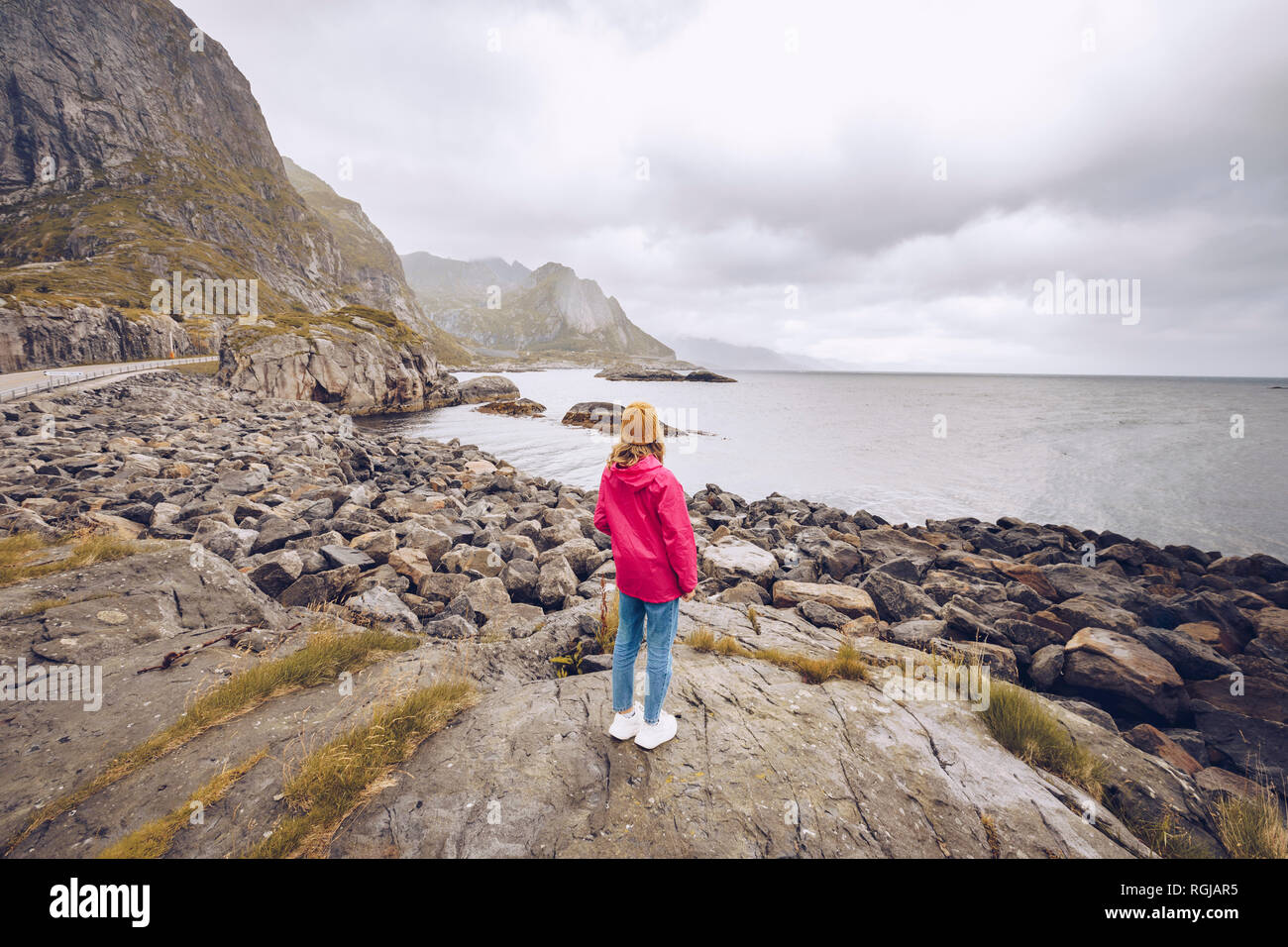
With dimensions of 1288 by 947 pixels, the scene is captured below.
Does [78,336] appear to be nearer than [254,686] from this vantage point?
No

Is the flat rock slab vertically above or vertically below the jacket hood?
below

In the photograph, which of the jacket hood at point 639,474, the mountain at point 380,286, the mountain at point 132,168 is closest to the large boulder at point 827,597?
the jacket hood at point 639,474

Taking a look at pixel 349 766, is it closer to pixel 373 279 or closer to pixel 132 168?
pixel 132 168

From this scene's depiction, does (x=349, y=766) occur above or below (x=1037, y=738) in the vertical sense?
above

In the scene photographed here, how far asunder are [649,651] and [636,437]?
208cm

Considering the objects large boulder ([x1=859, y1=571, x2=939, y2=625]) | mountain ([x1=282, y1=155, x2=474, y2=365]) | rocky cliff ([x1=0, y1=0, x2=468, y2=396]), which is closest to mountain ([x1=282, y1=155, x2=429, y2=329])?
mountain ([x1=282, y1=155, x2=474, y2=365])

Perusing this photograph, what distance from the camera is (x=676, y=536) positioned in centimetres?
422

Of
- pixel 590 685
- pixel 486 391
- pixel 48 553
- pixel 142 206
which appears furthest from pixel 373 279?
pixel 590 685

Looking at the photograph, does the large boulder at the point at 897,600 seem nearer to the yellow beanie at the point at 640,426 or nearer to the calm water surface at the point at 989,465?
the yellow beanie at the point at 640,426

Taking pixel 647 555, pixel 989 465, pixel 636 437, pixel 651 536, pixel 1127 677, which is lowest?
pixel 1127 677

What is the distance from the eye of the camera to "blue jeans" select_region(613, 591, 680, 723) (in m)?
4.41

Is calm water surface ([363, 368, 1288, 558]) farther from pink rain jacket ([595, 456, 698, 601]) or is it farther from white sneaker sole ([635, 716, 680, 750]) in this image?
pink rain jacket ([595, 456, 698, 601])

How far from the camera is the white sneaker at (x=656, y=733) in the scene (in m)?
4.34

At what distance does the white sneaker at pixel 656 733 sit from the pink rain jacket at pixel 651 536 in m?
1.28
